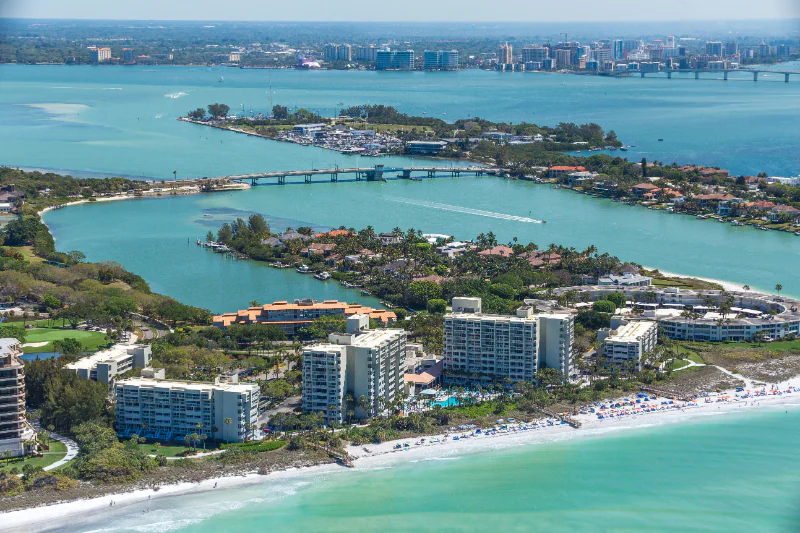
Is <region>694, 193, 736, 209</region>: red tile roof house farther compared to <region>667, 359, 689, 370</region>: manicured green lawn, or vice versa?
<region>694, 193, 736, 209</region>: red tile roof house

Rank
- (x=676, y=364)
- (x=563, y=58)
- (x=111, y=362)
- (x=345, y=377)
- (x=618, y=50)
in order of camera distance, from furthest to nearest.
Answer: (x=618, y=50) → (x=563, y=58) → (x=676, y=364) → (x=111, y=362) → (x=345, y=377)

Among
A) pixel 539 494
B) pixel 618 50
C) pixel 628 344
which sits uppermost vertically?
pixel 618 50

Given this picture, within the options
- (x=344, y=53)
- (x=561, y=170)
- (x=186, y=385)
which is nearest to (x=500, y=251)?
(x=186, y=385)

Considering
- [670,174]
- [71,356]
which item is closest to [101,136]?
[670,174]

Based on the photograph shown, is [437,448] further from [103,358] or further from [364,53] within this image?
[364,53]

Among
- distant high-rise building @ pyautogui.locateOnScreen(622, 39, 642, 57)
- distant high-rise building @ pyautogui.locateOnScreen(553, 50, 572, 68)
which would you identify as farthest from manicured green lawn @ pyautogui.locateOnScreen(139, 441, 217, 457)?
distant high-rise building @ pyautogui.locateOnScreen(622, 39, 642, 57)

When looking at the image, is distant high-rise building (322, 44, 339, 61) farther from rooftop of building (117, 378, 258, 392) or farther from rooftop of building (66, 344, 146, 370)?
rooftop of building (117, 378, 258, 392)

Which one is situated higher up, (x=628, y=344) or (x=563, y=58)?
(x=563, y=58)

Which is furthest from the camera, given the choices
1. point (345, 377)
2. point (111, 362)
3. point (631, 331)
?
point (631, 331)

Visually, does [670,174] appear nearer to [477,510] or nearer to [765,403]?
[765,403]

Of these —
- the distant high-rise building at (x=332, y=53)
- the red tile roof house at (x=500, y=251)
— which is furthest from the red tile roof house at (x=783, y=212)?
the distant high-rise building at (x=332, y=53)
